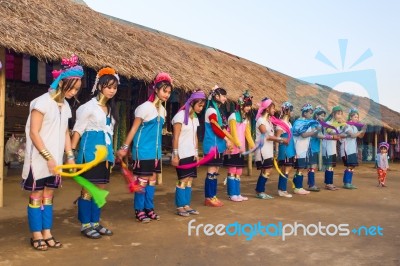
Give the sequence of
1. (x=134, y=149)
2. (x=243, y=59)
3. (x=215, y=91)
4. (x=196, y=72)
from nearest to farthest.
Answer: (x=134, y=149)
(x=215, y=91)
(x=196, y=72)
(x=243, y=59)

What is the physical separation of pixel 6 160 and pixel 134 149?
4.99m

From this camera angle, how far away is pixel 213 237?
3939 mm

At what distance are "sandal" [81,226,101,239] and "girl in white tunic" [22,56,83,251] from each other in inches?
13.1

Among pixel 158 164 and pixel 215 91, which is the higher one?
pixel 215 91

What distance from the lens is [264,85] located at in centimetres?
1274

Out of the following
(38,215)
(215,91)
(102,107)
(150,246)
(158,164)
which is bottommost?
(150,246)

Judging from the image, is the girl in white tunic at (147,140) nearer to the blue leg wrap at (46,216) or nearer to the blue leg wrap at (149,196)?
the blue leg wrap at (149,196)

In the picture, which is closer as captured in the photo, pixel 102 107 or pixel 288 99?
pixel 102 107

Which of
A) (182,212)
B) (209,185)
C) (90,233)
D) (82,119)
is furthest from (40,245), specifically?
(209,185)

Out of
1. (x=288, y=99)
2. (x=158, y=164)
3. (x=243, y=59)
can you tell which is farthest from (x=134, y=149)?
(x=243, y=59)

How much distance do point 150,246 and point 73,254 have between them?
27.3 inches

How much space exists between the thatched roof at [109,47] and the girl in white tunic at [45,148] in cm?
189

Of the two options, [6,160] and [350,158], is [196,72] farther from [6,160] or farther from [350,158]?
[6,160]

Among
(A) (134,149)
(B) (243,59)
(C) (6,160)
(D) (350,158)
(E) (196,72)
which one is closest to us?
(A) (134,149)
